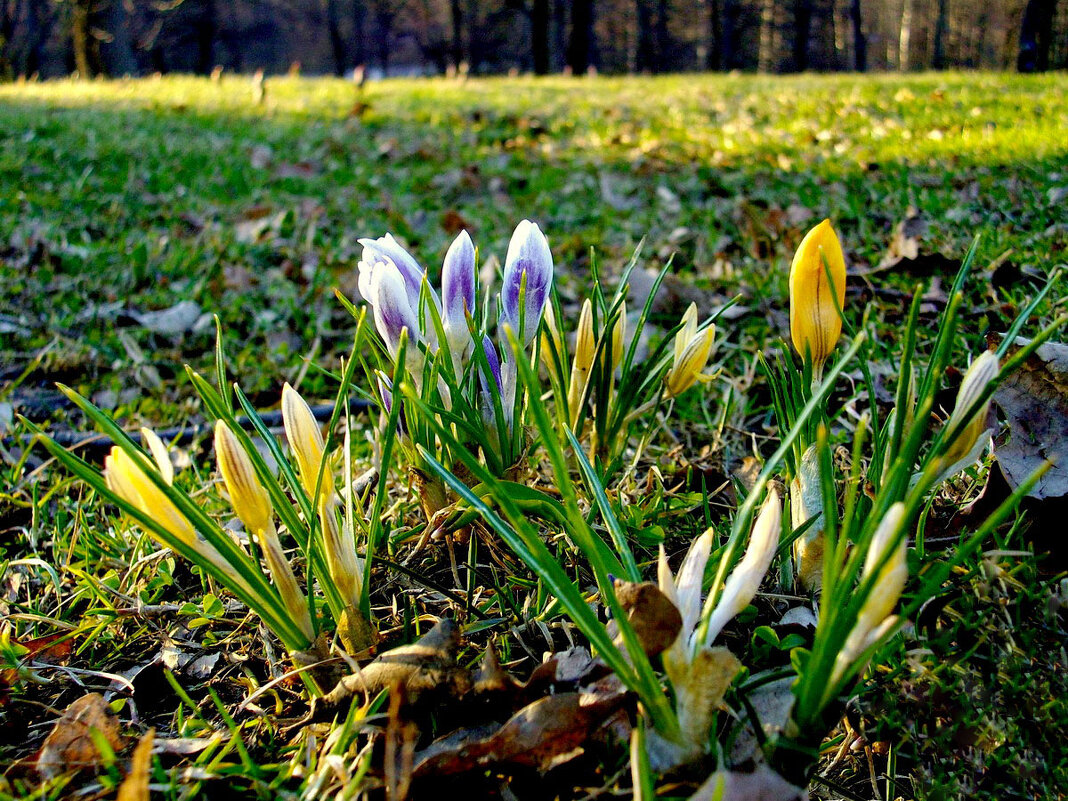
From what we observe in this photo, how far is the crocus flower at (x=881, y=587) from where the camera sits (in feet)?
2.20

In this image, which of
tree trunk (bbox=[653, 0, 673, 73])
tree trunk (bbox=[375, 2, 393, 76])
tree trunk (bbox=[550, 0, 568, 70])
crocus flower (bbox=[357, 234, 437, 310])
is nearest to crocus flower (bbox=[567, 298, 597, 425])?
crocus flower (bbox=[357, 234, 437, 310])

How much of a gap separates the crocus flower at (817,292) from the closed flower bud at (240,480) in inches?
29.1

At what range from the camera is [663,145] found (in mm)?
4965

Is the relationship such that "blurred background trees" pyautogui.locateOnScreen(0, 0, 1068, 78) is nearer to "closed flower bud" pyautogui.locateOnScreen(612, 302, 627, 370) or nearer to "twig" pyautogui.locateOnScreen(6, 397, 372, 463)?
"twig" pyautogui.locateOnScreen(6, 397, 372, 463)

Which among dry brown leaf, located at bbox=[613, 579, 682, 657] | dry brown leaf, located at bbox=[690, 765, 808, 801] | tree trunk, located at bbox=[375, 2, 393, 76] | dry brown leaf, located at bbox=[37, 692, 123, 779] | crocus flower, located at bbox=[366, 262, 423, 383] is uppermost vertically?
tree trunk, located at bbox=[375, 2, 393, 76]

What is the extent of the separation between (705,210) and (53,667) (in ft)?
10.4

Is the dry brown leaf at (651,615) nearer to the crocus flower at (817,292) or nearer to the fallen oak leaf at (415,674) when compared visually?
the fallen oak leaf at (415,674)

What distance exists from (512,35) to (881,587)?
43.9m

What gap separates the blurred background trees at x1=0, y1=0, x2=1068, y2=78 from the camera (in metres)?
26.8

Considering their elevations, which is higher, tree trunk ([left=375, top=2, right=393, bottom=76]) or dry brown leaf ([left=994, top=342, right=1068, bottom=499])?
tree trunk ([left=375, top=2, right=393, bottom=76])

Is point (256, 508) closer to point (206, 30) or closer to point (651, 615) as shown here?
point (651, 615)

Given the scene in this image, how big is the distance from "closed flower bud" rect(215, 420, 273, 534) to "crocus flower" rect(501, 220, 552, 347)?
42 centimetres

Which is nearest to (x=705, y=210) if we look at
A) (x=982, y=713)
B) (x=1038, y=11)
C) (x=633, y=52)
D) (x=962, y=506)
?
(x=962, y=506)

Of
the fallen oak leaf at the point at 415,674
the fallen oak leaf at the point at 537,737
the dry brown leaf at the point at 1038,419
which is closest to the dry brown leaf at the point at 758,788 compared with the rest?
the fallen oak leaf at the point at 537,737
